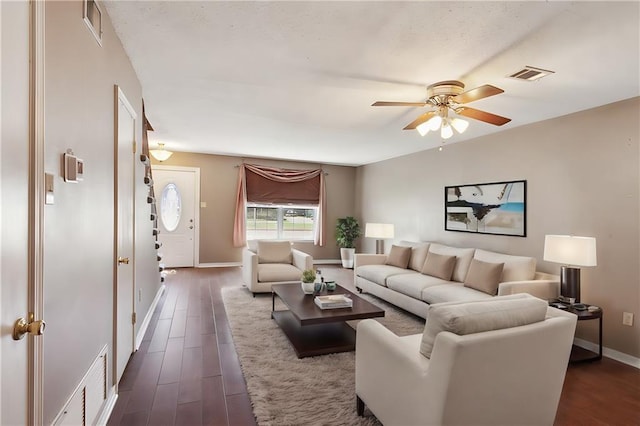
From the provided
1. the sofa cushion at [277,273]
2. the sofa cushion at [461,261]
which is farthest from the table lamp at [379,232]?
the sofa cushion at [277,273]

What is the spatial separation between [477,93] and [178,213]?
19.6ft

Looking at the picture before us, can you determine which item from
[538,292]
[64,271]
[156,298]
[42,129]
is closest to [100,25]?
[42,129]

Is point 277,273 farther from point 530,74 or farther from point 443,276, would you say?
point 530,74

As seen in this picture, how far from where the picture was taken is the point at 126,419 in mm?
1980

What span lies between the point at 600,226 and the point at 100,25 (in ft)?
14.2

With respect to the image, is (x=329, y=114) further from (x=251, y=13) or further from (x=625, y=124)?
(x=625, y=124)

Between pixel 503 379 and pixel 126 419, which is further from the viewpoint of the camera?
pixel 126 419

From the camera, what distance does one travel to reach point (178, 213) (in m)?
6.70

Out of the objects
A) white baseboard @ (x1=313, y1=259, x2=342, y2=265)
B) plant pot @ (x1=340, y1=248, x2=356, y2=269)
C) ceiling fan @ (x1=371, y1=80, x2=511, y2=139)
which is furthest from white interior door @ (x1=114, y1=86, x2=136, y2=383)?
white baseboard @ (x1=313, y1=259, x2=342, y2=265)

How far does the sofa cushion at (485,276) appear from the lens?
3523mm

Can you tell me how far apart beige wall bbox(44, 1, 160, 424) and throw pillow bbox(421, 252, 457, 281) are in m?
3.58

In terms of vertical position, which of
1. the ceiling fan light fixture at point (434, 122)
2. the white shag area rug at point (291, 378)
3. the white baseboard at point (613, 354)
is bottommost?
the white baseboard at point (613, 354)

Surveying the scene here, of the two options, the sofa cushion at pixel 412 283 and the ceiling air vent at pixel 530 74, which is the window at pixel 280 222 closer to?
the sofa cushion at pixel 412 283

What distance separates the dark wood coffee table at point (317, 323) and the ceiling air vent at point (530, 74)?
7.35 feet
